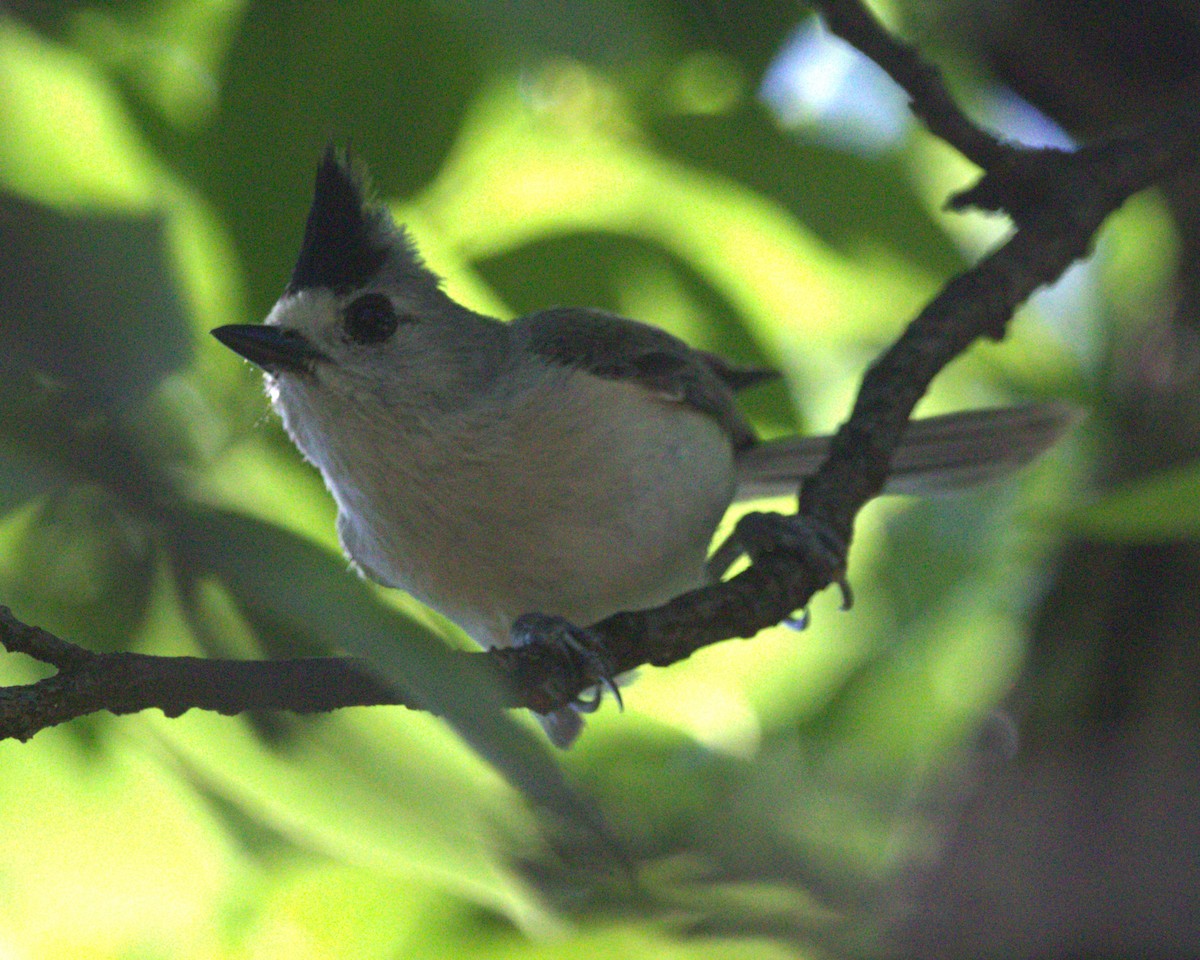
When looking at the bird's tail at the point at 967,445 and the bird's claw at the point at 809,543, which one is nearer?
the bird's claw at the point at 809,543

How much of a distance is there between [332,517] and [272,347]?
0.68 ft

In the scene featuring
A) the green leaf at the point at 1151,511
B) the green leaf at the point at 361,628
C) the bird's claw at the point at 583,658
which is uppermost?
the green leaf at the point at 1151,511

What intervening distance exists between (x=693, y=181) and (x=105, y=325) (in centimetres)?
105

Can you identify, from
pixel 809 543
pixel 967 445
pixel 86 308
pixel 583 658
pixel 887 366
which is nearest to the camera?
pixel 86 308

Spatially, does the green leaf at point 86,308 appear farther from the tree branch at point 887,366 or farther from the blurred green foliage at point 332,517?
the tree branch at point 887,366

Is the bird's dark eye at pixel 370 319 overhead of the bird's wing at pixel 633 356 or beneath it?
beneath

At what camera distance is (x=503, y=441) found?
64.6 inches

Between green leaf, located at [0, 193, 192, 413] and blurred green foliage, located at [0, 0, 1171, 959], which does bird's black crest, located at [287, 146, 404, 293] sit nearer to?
blurred green foliage, located at [0, 0, 1171, 959]

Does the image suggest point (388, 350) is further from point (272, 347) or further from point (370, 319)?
point (272, 347)

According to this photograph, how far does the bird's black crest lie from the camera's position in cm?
115

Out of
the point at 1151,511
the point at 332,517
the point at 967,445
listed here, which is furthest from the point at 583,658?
the point at 967,445

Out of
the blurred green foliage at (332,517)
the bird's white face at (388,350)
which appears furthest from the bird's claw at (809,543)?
the bird's white face at (388,350)

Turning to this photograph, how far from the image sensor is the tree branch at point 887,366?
0.81m

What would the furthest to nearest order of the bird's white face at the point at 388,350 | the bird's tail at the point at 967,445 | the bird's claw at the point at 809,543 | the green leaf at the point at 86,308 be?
the bird's tail at the point at 967,445 → the bird's white face at the point at 388,350 → the bird's claw at the point at 809,543 → the green leaf at the point at 86,308
